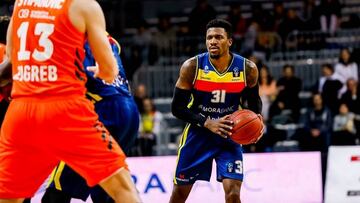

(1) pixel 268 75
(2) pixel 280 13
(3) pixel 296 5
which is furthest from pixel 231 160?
(3) pixel 296 5

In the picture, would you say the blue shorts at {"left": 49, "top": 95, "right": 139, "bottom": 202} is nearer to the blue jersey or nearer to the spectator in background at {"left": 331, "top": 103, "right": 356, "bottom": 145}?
the blue jersey

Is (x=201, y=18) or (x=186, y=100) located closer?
(x=186, y=100)

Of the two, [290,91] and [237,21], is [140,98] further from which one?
[237,21]

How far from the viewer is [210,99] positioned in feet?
25.8

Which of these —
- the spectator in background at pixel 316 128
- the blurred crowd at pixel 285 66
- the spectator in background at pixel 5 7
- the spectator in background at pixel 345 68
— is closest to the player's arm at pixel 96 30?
the blurred crowd at pixel 285 66

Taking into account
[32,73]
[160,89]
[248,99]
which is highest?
[32,73]

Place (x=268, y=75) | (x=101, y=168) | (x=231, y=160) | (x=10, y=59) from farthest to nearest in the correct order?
(x=268, y=75), (x=231, y=160), (x=10, y=59), (x=101, y=168)

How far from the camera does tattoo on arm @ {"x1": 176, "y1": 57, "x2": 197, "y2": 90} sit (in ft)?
25.6

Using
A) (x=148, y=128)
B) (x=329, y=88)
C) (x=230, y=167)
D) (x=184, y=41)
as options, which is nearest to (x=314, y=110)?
(x=329, y=88)

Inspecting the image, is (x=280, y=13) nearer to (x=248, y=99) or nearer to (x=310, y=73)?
(x=310, y=73)

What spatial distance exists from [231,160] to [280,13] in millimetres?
10102

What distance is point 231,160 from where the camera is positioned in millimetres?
7719

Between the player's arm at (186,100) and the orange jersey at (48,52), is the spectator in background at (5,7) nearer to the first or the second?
the player's arm at (186,100)

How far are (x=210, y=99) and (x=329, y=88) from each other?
7443 millimetres
